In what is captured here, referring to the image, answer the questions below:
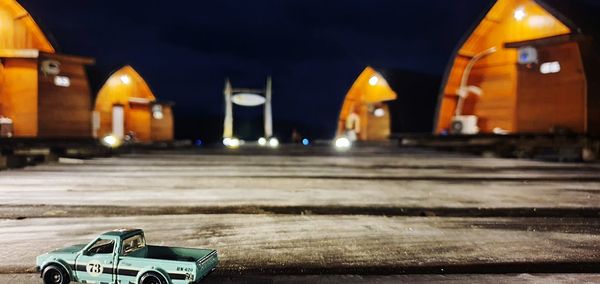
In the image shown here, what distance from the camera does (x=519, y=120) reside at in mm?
19734

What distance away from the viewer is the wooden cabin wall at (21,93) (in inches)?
744

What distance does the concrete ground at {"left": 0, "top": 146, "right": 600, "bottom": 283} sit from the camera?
9.36 ft

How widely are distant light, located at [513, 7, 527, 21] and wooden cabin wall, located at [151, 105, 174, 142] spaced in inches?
1014

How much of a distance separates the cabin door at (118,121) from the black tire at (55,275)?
3091 cm

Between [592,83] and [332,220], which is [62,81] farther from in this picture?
[592,83]

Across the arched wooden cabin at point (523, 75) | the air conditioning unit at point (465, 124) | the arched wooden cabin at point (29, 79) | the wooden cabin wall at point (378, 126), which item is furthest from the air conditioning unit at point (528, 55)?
the arched wooden cabin at point (29, 79)

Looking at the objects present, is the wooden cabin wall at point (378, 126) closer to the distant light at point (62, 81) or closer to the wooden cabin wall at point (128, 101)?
the wooden cabin wall at point (128, 101)

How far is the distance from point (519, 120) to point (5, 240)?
20647mm

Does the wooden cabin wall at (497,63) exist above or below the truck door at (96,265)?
above

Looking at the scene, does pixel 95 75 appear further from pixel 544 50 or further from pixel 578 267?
pixel 578 267

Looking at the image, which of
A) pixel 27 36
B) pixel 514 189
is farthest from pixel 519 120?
pixel 27 36

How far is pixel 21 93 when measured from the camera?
63.0 ft

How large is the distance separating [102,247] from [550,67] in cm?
2074

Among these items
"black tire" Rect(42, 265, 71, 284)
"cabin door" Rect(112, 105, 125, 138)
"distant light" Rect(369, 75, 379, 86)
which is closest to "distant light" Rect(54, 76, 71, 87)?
"cabin door" Rect(112, 105, 125, 138)
